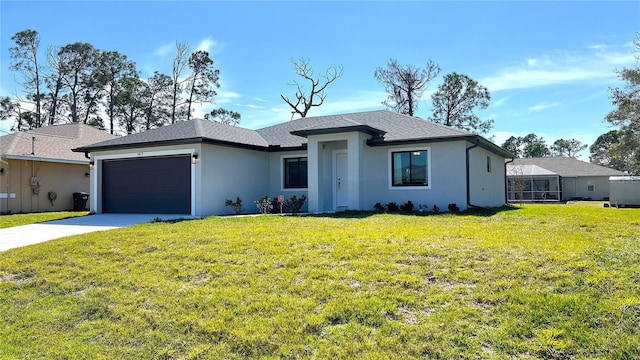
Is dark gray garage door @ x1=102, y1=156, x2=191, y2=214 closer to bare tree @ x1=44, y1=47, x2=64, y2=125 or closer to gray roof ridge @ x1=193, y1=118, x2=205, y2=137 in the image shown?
gray roof ridge @ x1=193, y1=118, x2=205, y2=137

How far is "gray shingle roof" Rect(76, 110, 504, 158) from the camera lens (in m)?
14.3

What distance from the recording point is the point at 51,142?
2117cm

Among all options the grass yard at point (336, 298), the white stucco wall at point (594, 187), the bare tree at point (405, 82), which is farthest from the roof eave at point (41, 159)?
the white stucco wall at point (594, 187)

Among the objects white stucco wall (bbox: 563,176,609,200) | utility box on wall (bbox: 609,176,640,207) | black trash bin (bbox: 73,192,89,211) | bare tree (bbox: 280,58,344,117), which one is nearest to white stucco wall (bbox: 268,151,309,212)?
black trash bin (bbox: 73,192,89,211)

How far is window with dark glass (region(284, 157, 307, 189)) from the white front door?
4.11 feet

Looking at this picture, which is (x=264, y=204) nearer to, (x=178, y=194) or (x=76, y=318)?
(x=178, y=194)

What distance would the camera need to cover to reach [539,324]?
13.7ft

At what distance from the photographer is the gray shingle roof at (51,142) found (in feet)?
61.8

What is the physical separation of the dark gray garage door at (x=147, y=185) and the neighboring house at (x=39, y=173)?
460 centimetres

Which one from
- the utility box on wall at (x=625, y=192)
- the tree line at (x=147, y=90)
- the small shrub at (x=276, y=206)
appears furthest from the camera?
the tree line at (x=147, y=90)

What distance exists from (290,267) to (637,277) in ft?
13.9

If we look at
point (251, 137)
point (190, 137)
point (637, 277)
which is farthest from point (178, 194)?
point (637, 277)

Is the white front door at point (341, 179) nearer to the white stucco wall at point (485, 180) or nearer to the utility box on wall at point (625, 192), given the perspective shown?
the white stucco wall at point (485, 180)

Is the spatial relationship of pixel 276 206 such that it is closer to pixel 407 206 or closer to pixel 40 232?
pixel 407 206
